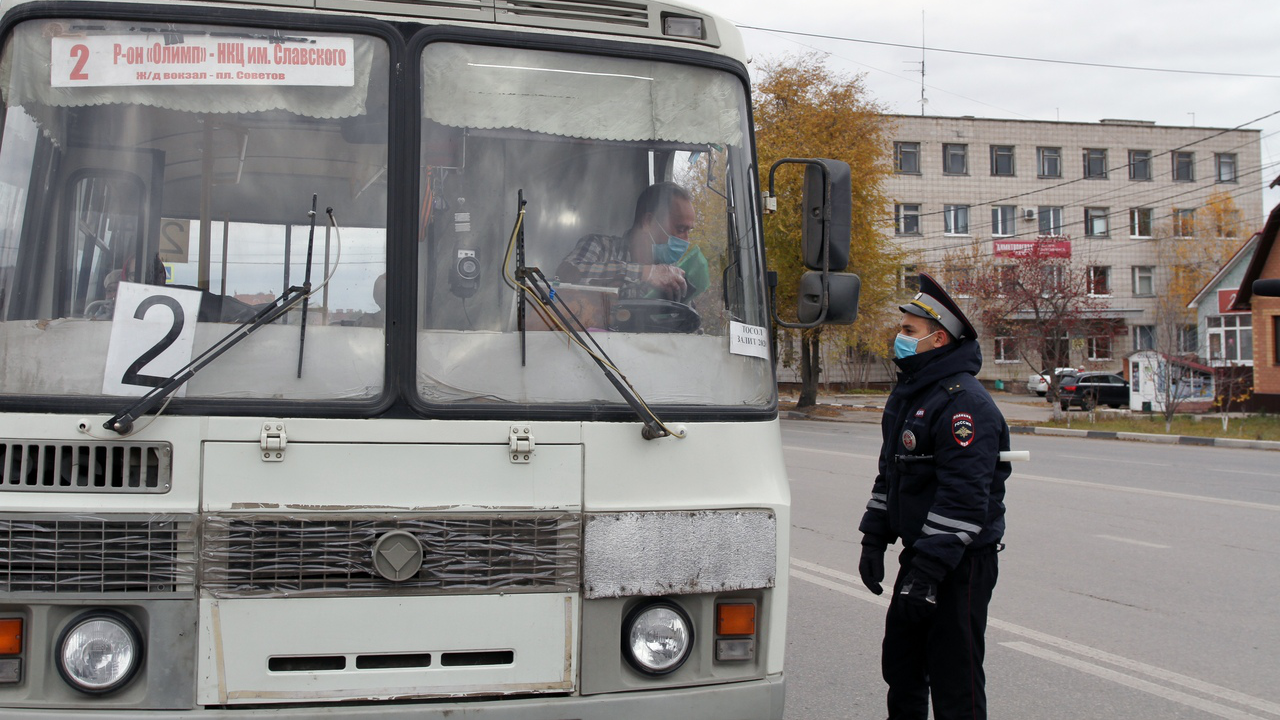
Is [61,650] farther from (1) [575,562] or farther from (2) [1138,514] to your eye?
(2) [1138,514]

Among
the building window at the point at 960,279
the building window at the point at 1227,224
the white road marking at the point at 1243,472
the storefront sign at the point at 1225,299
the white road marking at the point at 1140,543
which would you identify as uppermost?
A: the building window at the point at 1227,224

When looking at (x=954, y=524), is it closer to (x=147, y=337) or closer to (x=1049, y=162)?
(x=147, y=337)

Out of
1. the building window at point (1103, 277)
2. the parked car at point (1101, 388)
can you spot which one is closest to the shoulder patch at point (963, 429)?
the parked car at point (1101, 388)

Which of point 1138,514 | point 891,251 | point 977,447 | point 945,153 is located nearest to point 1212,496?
point 1138,514

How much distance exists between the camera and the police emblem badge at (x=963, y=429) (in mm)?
3723

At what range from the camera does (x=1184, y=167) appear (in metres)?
57.4

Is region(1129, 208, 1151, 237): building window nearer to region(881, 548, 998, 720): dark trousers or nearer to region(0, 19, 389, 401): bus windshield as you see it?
region(881, 548, 998, 720): dark trousers

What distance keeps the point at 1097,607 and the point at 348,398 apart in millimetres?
5748

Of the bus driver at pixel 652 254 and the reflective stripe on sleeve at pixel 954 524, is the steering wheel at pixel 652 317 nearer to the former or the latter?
the bus driver at pixel 652 254

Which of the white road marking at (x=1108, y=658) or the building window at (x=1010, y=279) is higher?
the building window at (x=1010, y=279)

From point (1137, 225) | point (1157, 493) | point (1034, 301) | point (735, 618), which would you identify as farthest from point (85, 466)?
point (1137, 225)

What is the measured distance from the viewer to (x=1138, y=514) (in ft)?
35.7

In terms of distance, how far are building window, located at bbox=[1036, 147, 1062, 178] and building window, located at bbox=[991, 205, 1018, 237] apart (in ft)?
8.10

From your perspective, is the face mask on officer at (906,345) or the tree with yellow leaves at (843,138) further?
the tree with yellow leaves at (843,138)
